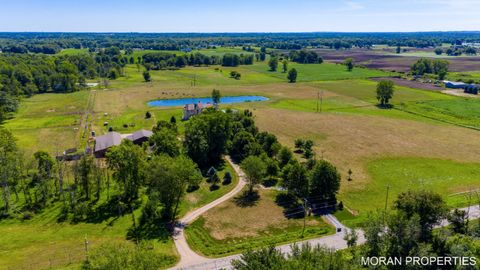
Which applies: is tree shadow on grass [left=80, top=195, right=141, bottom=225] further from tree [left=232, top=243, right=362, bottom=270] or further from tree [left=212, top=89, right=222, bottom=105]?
tree [left=212, top=89, right=222, bottom=105]

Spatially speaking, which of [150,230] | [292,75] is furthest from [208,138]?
[292,75]

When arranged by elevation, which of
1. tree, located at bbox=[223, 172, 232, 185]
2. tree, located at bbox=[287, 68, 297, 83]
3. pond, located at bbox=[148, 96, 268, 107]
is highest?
tree, located at bbox=[287, 68, 297, 83]

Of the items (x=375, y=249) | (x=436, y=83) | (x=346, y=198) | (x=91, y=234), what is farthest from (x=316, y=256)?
(x=436, y=83)

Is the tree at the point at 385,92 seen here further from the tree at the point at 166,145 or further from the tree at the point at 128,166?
the tree at the point at 128,166

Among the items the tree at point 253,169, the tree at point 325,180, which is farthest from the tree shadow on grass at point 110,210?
the tree at point 325,180

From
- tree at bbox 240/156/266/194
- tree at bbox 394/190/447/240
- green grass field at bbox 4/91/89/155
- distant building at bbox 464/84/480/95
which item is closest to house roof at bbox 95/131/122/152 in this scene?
green grass field at bbox 4/91/89/155

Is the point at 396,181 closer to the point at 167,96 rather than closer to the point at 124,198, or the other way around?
the point at 124,198
